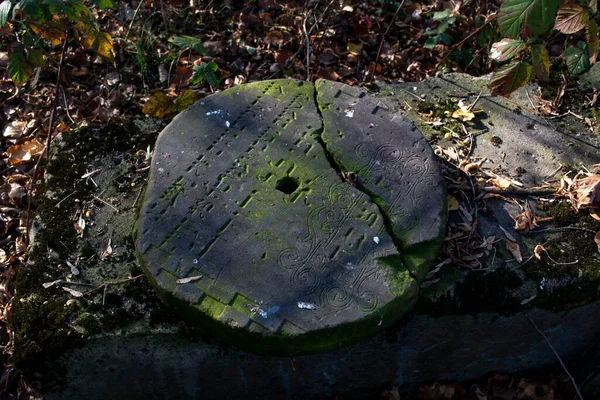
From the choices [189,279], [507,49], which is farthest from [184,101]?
[507,49]

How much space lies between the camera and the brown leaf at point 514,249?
255cm

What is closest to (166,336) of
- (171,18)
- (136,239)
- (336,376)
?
(136,239)

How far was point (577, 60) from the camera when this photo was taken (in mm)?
3094

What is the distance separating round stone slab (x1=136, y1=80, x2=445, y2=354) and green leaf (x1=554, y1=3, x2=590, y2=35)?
82 cm

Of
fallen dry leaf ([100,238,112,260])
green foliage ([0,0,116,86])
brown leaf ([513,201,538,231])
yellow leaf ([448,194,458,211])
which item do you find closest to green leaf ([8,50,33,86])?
green foliage ([0,0,116,86])

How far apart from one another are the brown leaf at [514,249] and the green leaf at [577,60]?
1.22 meters

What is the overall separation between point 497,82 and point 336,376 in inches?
66.3

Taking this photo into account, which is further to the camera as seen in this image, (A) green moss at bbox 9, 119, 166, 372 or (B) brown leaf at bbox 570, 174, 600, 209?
(B) brown leaf at bbox 570, 174, 600, 209

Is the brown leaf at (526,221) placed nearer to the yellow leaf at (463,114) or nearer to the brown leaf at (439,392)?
the yellow leaf at (463,114)

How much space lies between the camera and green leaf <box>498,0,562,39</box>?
2.11 metres

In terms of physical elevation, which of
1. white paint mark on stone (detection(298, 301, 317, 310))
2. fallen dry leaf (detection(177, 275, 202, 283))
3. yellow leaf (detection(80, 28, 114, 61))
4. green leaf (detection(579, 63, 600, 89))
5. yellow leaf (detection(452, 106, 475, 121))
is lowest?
white paint mark on stone (detection(298, 301, 317, 310))

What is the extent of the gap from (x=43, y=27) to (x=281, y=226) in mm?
1853

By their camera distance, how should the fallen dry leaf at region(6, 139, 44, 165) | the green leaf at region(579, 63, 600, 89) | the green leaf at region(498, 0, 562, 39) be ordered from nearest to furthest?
the green leaf at region(498, 0, 562, 39), the green leaf at region(579, 63, 600, 89), the fallen dry leaf at region(6, 139, 44, 165)

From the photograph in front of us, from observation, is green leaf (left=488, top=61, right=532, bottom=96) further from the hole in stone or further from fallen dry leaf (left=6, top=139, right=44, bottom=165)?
fallen dry leaf (left=6, top=139, right=44, bottom=165)
